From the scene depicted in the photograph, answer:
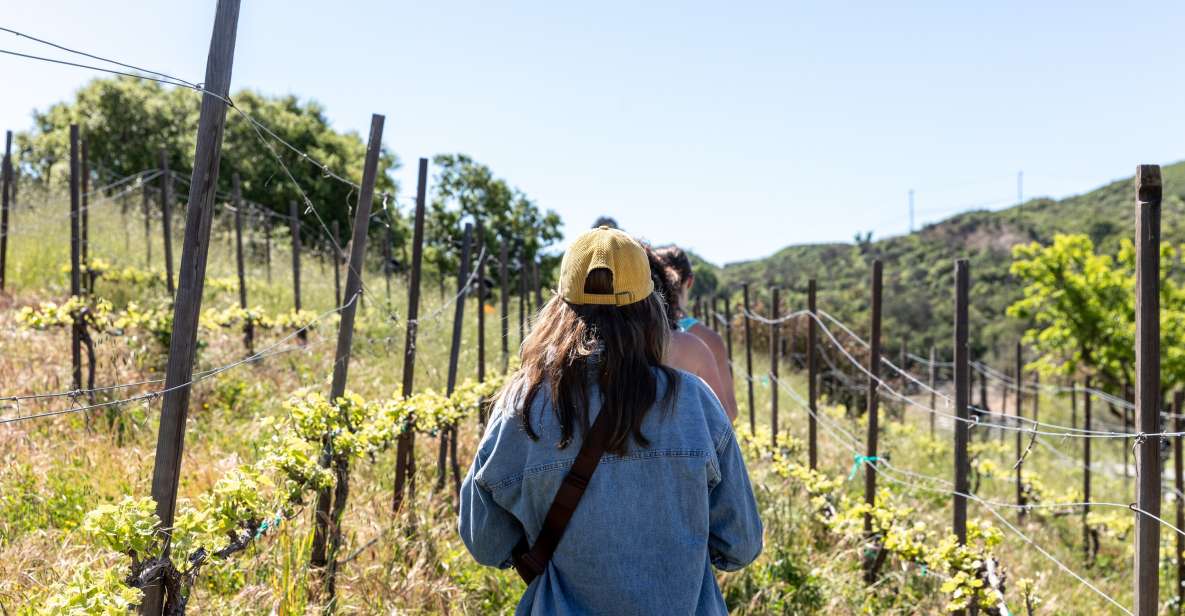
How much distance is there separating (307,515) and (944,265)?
188 feet

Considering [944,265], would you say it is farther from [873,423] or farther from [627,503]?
[627,503]

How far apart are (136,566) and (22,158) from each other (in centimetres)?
2399

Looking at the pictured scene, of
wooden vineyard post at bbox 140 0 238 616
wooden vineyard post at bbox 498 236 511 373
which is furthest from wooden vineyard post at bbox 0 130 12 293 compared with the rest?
wooden vineyard post at bbox 140 0 238 616

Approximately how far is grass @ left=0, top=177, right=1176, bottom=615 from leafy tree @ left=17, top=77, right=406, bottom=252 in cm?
1007

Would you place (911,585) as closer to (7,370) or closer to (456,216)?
(7,370)

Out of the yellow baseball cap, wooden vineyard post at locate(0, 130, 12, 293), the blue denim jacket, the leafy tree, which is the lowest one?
the blue denim jacket

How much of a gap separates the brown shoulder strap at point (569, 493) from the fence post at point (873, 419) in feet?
10.8

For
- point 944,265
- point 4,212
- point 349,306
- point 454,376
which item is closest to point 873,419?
point 454,376

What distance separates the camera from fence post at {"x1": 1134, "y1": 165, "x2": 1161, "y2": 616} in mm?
2441

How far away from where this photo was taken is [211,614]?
2.88 meters

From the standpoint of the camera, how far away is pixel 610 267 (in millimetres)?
1620

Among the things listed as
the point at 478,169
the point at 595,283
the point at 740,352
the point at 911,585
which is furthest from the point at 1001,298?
the point at 595,283

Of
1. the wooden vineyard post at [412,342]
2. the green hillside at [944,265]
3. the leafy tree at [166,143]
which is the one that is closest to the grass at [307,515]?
the wooden vineyard post at [412,342]

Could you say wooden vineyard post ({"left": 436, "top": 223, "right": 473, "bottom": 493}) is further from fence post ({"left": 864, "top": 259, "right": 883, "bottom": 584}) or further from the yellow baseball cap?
the yellow baseball cap
